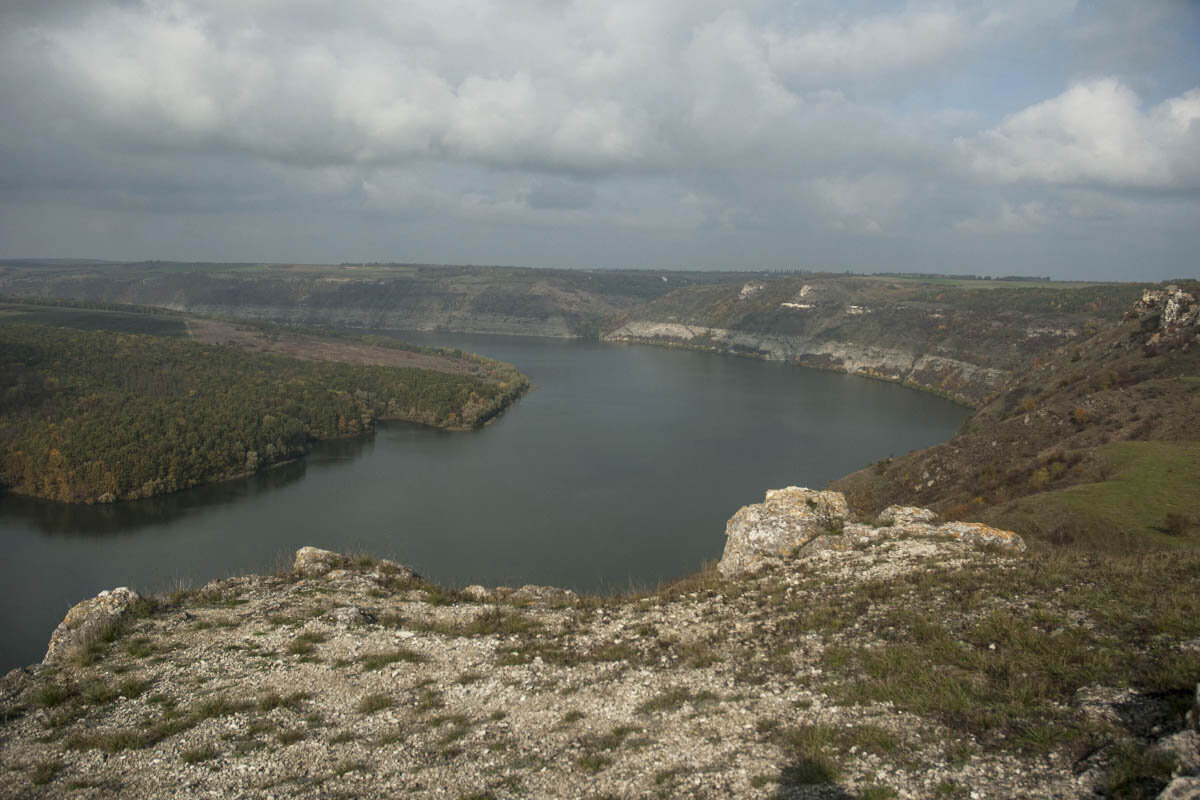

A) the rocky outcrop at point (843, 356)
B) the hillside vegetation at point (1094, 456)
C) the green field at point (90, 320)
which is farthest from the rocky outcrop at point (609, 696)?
the green field at point (90, 320)

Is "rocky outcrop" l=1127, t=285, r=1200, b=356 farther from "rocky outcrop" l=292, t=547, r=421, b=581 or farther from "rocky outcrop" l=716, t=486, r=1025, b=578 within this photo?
"rocky outcrop" l=292, t=547, r=421, b=581

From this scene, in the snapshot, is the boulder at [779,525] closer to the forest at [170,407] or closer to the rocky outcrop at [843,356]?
the forest at [170,407]

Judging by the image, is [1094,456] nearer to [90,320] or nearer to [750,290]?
[90,320]

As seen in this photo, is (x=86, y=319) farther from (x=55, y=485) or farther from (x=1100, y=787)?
(x=1100, y=787)

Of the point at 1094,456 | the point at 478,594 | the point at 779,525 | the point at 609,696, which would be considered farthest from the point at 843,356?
the point at 609,696

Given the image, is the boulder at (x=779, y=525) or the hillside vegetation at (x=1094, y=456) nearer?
the boulder at (x=779, y=525)

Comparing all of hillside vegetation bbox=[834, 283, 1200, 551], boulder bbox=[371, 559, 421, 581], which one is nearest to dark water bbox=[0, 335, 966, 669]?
boulder bbox=[371, 559, 421, 581]
